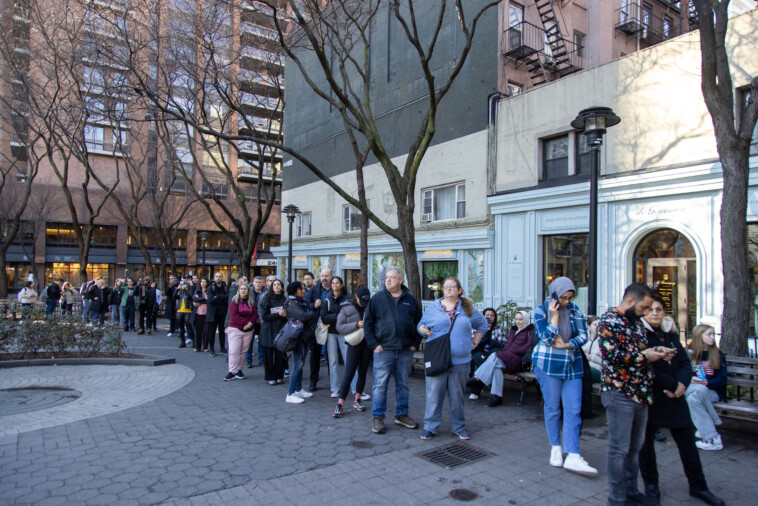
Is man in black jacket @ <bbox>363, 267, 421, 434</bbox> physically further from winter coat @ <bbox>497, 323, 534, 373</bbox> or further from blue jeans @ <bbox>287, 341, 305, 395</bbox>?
winter coat @ <bbox>497, 323, 534, 373</bbox>

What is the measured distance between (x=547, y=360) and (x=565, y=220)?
985cm

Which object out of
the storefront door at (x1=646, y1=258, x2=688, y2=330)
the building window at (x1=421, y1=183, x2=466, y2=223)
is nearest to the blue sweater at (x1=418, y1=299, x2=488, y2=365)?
the storefront door at (x1=646, y1=258, x2=688, y2=330)

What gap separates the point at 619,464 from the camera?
379 cm

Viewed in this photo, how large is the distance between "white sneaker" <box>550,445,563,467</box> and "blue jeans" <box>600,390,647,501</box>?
2.97 ft

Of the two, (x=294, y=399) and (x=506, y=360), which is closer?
(x=294, y=399)

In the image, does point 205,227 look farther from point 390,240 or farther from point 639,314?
point 639,314

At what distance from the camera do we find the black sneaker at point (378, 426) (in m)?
5.76

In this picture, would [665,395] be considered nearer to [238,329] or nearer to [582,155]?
[238,329]

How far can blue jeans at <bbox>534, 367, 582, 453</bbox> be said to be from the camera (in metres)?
4.71

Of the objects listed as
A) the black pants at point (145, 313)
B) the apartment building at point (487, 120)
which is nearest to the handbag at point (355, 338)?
the apartment building at point (487, 120)

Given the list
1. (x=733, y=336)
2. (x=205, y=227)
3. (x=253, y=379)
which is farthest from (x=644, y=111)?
(x=205, y=227)

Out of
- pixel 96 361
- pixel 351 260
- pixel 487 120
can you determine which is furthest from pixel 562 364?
pixel 351 260

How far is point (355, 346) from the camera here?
6773 millimetres

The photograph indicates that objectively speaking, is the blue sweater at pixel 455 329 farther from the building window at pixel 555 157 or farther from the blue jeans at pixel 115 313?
the blue jeans at pixel 115 313
